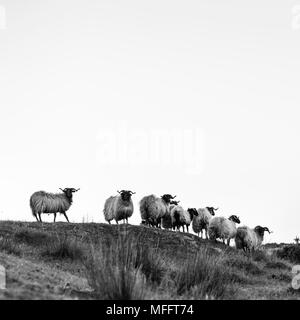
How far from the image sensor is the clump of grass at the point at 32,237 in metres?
15.2

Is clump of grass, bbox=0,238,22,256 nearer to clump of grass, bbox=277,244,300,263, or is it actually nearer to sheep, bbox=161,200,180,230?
sheep, bbox=161,200,180,230

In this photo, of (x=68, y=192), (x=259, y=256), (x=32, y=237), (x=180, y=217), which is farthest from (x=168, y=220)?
(x=32, y=237)

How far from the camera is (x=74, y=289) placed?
8.25m

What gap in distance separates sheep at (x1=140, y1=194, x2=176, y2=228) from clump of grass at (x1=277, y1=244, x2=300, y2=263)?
5.90m

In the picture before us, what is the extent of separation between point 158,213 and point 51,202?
5217 mm

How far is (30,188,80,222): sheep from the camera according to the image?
74.7ft

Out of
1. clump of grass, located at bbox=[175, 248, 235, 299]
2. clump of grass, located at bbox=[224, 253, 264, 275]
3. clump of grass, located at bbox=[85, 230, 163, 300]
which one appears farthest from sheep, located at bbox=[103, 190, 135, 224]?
clump of grass, located at bbox=[85, 230, 163, 300]

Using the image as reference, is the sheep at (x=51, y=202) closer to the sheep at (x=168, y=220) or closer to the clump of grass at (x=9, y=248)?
the sheep at (x=168, y=220)

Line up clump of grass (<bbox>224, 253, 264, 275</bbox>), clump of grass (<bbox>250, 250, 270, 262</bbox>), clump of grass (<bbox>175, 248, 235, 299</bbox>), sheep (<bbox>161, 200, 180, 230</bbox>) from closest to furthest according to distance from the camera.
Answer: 1. clump of grass (<bbox>175, 248, 235, 299</bbox>)
2. clump of grass (<bbox>224, 253, 264, 275</bbox>)
3. clump of grass (<bbox>250, 250, 270, 262</bbox>)
4. sheep (<bbox>161, 200, 180, 230</bbox>)

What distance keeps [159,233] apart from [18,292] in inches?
531

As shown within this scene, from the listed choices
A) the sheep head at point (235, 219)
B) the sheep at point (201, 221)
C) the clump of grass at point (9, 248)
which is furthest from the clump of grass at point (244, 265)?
the sheep at point (201, 221)

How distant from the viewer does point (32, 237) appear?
51.7 ft

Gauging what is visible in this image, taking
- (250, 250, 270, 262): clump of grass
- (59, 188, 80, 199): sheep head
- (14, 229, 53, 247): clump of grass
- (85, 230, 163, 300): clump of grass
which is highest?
(59, 188, 80, 199): sheep head

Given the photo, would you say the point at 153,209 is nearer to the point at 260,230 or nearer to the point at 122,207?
the point at 122,207
